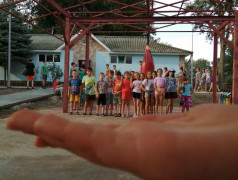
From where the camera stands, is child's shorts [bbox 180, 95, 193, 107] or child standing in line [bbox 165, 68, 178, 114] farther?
child standing in line [bbox 165, 68, 178, 114]

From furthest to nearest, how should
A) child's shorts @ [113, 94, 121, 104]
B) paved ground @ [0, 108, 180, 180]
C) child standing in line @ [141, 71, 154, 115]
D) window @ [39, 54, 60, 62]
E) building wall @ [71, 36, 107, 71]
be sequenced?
window @ [39, 54, 60, 62] → building wall @ [71, 36, 107, 71] → child's shorts @ [113, 94, 121, 104] → child standing in line @ [141, 71, 154, 115] → paved ground @ [0, 108, 180, 180]

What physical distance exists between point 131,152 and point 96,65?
89.4 ft

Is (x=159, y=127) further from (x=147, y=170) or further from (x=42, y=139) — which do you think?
(x=42, y=139)

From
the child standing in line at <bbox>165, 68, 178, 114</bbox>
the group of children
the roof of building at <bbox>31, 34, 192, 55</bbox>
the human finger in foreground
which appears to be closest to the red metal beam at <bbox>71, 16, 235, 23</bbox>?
the group of children

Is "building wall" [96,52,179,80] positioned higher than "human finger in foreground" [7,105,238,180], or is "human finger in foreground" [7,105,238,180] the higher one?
"building wall" [96,52,179,80]

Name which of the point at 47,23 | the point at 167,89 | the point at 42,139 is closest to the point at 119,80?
the point at 167,89

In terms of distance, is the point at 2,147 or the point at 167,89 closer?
the point at 2,147

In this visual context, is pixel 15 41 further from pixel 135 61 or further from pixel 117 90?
pixel 117 90

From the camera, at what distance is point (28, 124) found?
586mm

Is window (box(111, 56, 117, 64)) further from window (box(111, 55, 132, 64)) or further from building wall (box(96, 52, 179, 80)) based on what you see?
building wall (box(96, 52, 179, 80))

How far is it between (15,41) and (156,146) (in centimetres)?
2775

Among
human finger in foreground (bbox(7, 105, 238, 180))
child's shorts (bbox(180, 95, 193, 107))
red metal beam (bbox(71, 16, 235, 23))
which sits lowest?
child's shorts (bbox(180, 95, 193, 107))

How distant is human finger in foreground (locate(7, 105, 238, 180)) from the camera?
1.70 feet

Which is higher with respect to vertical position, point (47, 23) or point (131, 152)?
point (47, 23)
